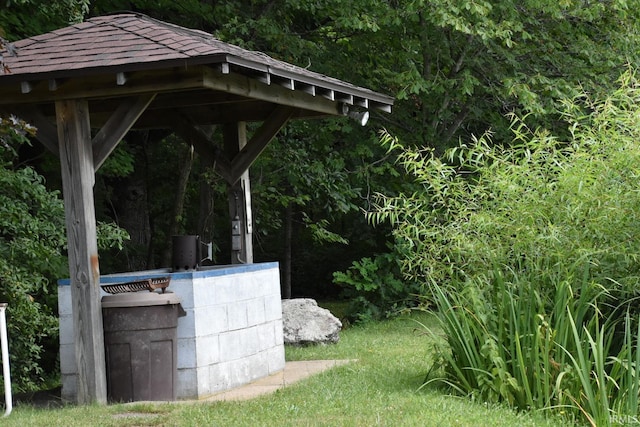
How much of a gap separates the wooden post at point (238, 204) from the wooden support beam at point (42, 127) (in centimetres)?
264

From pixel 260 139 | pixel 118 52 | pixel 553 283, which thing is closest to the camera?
pixel 553 283

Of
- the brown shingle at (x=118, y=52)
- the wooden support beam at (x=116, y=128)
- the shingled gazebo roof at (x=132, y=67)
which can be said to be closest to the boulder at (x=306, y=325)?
the shingled gazebo roof at (x=132, y=67)

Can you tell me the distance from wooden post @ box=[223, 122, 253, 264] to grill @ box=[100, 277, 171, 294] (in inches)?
93.0

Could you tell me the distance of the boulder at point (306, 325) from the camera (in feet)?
37.0

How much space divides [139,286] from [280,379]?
1654 millimetres

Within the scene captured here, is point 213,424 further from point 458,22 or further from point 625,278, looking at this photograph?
point 458,22

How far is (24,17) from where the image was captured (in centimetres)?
1242

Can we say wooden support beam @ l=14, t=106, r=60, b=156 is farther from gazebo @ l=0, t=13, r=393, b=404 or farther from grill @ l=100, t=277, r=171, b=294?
grill @ l=100, t=277, r=171, b=294

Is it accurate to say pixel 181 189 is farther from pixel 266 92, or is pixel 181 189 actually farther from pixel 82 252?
pixel 82 252

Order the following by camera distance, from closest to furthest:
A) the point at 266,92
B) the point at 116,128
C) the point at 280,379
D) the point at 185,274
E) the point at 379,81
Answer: the point at 116,128 < the point at 185,274 < the point at 266,92 < the point at 280,379 < the point at 379,81

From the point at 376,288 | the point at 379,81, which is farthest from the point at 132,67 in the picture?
the point at 376,288

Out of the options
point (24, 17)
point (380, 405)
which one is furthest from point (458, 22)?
point (380, 405)

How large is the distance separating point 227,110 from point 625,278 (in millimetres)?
4797

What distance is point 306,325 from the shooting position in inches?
448
